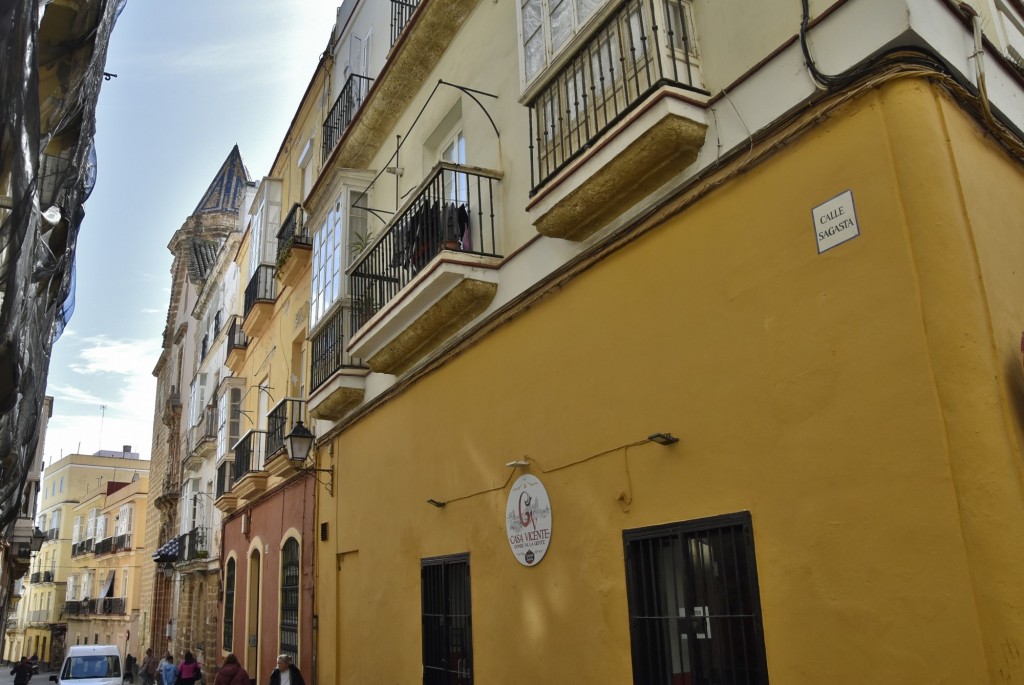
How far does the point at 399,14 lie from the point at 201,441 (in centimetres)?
1443

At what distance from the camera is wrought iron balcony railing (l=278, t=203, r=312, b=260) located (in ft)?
46.8

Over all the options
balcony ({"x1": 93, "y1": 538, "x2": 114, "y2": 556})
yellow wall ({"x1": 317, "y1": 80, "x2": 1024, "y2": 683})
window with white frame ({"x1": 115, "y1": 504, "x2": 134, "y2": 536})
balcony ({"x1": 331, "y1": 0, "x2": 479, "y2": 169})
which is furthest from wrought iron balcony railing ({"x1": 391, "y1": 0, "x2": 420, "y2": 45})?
balcony ({"x1": 93, "y1": 538, "x2": 114, "y2": 556})

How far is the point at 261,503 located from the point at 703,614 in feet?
39.2

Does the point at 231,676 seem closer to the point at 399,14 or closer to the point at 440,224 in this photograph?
the point at 440,224

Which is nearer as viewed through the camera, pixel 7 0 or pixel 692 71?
pixel 7 0

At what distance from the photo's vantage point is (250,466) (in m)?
15.5

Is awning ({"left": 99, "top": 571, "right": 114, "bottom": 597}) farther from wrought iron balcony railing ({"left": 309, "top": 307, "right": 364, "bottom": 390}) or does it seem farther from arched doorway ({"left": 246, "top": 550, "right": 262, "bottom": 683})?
wrought iron balcony railing ({"left": 309, "top": 307, "right": 364, "bottom": 390})

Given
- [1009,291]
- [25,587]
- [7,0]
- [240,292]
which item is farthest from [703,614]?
[25,587]

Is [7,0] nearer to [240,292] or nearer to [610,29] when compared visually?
[610,29]

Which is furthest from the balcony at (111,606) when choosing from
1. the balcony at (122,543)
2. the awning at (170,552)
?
the awning at (170,552)

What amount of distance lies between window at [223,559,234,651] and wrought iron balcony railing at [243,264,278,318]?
5.37m

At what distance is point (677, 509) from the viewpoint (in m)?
5.02

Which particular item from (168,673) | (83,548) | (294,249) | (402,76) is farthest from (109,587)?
(402,76)

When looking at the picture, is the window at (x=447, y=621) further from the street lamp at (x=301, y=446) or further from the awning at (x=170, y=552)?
the awning at (x=170, y=552)
